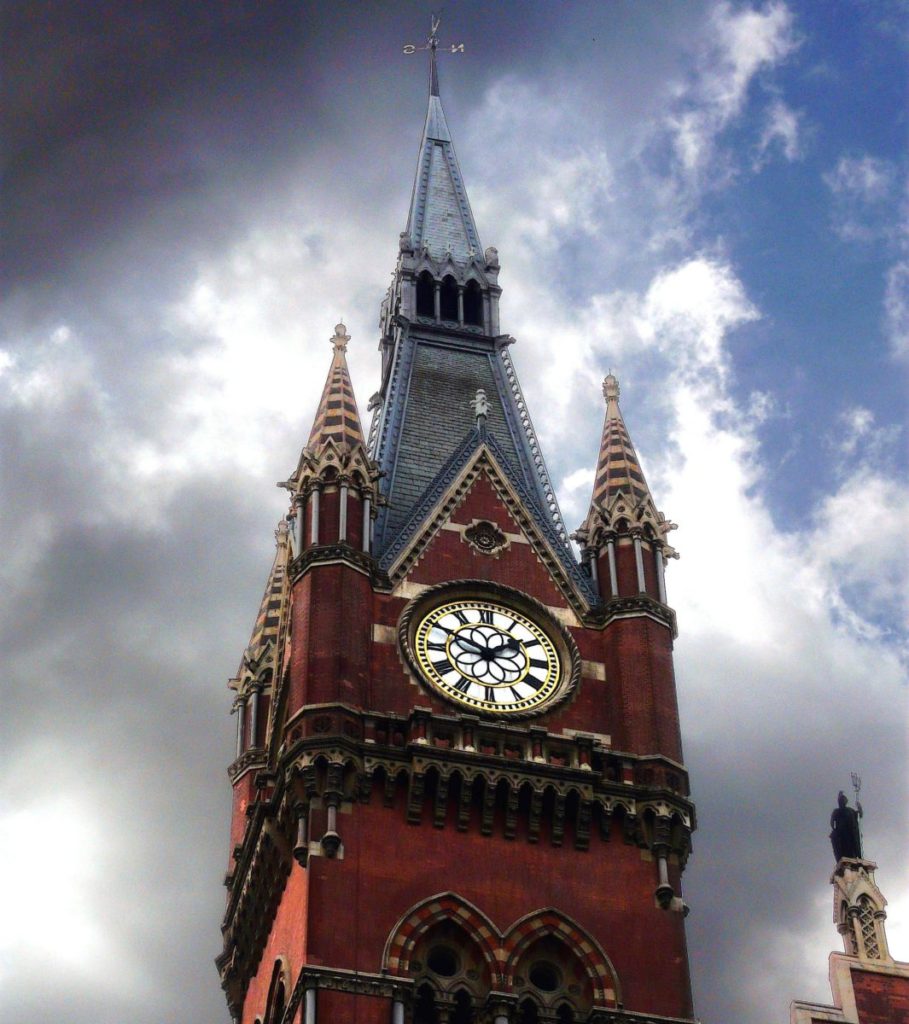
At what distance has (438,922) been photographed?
52.6 metres

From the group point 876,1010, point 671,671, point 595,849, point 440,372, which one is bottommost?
point 876,1010

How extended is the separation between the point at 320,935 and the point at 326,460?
49.5 feet

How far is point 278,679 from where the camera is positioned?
6291cm

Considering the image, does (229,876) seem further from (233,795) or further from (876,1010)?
(876,1010)

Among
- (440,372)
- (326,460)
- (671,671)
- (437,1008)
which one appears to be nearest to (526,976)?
(437,1008)

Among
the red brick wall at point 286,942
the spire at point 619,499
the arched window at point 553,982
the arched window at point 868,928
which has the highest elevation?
the spire at point 619,499

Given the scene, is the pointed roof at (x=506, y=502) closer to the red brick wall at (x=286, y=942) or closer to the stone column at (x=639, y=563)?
the stone column at (x=639, y=563)

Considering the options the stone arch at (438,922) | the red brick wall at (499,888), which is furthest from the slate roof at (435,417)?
the stone arch at (438,922)

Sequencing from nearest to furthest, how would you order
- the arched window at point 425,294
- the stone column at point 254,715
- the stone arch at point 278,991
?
1. the stone arch at point 278,991
2. the stone column at point 254,715
3. the arched window at point 425,294

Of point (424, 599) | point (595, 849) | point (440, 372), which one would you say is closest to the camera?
point (595, 849)

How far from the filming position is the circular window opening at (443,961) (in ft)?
Answer: 171

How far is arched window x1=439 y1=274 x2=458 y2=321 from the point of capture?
74.0m

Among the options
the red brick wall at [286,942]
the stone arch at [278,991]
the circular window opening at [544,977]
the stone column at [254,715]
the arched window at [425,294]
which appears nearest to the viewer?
the red brick wall at [286,942]

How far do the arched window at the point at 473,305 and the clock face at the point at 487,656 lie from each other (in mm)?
16365
